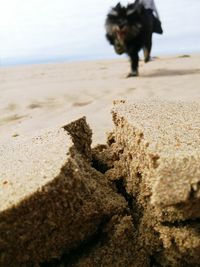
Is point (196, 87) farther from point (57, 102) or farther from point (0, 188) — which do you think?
point (0, 188)

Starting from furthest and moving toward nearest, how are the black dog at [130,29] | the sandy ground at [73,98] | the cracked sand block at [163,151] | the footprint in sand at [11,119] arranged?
the black dog at [130,29]
the footprint in sand at [11,119]
the sandy ground at [73,98]
the cracked sand block at [163,151]

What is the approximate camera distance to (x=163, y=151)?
4.43 feet

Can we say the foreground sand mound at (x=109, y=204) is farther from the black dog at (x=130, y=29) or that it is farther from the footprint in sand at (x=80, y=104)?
the black dog at (x=130, y=29)

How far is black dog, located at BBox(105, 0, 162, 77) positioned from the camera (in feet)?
20.8

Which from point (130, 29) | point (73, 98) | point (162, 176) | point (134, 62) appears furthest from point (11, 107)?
point (162, 176)

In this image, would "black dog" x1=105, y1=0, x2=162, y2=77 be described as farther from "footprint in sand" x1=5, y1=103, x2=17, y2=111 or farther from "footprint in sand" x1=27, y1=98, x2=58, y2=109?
"footprint in sand" x1=5, y1=103, x2=17, y2=111

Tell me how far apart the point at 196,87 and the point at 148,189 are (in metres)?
3.15

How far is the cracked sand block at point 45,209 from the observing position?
4.12ft

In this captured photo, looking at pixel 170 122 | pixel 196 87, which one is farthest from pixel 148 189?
pixel 196 87

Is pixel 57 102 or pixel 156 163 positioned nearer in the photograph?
pixel 156 163

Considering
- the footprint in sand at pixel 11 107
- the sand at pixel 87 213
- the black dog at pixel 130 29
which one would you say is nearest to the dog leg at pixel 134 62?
the black dog at pixel 130 29

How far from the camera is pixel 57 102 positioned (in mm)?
4746

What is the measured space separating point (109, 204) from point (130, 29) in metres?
5.18

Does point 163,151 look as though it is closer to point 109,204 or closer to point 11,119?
point 109,204
